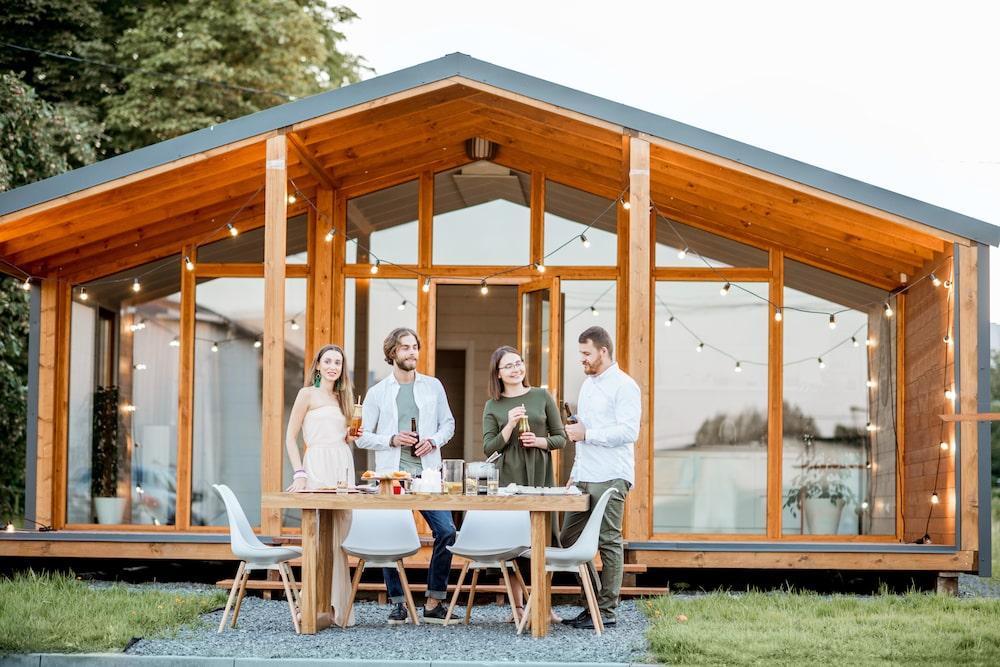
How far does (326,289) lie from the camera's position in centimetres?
951

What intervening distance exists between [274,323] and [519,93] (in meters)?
2.08

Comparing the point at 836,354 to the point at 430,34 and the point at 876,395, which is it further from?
the point at 430,34

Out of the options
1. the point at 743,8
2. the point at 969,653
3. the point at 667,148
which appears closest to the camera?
the point at 969,653

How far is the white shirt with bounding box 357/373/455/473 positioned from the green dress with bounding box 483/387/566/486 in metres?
0.35

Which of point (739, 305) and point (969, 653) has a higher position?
point (739, 305)

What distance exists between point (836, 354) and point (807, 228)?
1.09 m

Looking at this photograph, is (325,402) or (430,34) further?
(430,34)

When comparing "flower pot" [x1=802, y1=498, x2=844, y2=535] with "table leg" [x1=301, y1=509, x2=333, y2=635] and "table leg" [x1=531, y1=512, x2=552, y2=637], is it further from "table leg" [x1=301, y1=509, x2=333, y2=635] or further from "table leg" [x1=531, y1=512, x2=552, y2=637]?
"table leg" [x1=301, y1=509, x2=333, y2=635]

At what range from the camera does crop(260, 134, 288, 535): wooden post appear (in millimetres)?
7609

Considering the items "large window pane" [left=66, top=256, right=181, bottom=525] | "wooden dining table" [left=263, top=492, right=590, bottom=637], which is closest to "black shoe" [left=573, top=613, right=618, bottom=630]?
"wooden dining table" [left=263, top=492, right=590, bottom=637]

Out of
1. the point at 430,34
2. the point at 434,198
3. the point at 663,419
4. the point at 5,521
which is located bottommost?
the point at 5,521

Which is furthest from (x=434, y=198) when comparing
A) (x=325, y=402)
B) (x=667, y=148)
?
(x=325, y=402)

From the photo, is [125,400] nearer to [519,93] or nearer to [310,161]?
[310,161]

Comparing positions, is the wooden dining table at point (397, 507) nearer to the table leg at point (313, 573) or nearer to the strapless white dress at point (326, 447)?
the table leg at point (313, 573)
